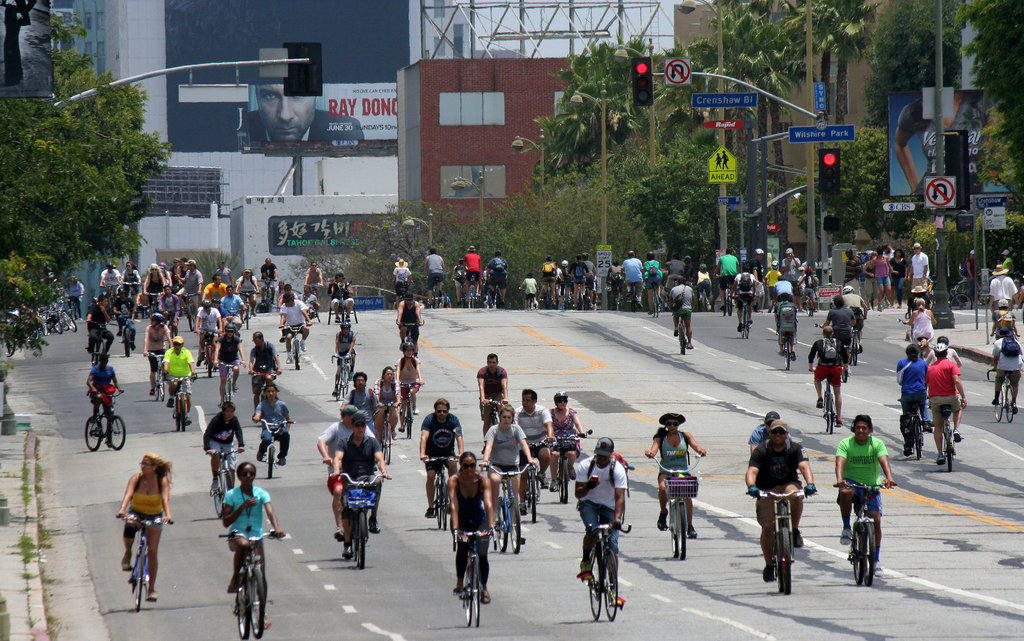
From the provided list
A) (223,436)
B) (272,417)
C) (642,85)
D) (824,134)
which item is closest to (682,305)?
(642,85)

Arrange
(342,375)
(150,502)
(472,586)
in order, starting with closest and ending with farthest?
(472,586), (150,502), (342,375)

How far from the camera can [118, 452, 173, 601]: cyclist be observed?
1520 centimetres

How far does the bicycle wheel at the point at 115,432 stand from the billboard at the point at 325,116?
395ft

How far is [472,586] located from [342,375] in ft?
58.7

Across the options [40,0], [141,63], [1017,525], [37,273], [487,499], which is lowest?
[1017,525]

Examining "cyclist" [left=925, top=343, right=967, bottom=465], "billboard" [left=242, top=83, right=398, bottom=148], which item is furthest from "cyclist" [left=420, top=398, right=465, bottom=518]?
"billboard" [left=242, top=83, right=398, bottom=148]

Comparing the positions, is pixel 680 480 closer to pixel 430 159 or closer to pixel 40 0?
pixel 40 0

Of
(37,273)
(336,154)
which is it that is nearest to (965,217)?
(37,273)

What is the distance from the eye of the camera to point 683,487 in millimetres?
16656

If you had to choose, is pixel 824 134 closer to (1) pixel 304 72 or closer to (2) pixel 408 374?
(1) pixel 304 72

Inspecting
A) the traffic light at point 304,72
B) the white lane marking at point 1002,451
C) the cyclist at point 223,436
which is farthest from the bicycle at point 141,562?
the white lane marking at point 1002,451

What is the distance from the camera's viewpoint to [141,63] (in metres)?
162

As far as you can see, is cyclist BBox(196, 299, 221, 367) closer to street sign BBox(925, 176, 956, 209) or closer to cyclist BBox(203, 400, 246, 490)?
cyclist BBox(203, 400, 246, 490)

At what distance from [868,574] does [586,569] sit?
A: 323 cm
